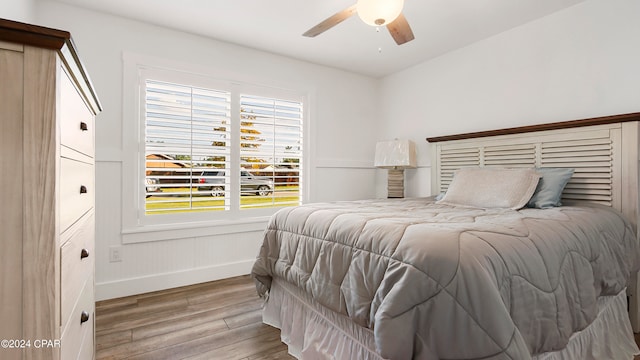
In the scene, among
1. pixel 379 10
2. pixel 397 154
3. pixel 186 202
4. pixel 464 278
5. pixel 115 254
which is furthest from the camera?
pixel 397 154

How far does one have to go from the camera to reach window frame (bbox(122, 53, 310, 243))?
8.78 ft

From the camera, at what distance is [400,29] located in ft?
6.64

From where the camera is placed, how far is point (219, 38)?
3049 mm

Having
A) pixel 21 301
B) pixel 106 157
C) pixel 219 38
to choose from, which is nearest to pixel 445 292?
pixel 21 301

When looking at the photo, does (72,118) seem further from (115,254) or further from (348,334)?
(115,254)

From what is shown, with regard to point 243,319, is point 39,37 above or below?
above

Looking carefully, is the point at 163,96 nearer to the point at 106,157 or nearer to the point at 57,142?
the point at 106,157

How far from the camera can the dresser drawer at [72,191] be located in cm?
85

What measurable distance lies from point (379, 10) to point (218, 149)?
6.66 ft

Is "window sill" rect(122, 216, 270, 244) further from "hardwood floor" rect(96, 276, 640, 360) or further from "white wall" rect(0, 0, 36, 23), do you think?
"white wall" rect(0, 0, 36, 23)

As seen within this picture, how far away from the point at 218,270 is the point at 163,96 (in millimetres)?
1774

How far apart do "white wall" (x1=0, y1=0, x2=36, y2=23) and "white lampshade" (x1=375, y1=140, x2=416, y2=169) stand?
3271 mm

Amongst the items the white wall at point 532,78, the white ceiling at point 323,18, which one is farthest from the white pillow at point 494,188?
the white ceiling at point 323,18

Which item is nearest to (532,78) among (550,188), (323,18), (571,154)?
(571,154)
